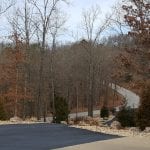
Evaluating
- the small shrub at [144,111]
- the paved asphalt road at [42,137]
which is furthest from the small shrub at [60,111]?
the small shrub at [144,111]

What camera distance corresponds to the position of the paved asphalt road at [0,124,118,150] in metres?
11.3

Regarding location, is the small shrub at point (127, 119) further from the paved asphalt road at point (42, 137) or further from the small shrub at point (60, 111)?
the paved asphalt road at point (42, 137)

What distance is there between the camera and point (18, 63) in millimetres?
34531

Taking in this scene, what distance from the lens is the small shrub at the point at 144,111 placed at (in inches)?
653

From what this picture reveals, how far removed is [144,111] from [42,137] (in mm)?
5175

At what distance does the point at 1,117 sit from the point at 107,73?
3619 cm

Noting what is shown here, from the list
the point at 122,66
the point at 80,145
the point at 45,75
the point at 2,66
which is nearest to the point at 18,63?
the point at 2,66

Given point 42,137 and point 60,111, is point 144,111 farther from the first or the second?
point 60,111

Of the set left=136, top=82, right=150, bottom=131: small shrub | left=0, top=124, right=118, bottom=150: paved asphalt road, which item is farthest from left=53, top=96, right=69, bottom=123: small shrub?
left=136, top=82, right=150, bottom=131: small shrub

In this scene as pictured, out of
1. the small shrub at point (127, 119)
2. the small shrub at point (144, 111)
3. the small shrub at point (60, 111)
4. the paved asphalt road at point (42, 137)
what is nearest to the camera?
the paved asphalt road at point (42, 137)

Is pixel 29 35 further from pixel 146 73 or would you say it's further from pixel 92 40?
pixel 146 73

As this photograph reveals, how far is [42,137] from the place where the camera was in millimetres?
13531

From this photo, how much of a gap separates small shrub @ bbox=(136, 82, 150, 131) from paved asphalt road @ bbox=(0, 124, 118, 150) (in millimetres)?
2538

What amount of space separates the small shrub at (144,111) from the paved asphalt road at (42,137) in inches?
99.9
